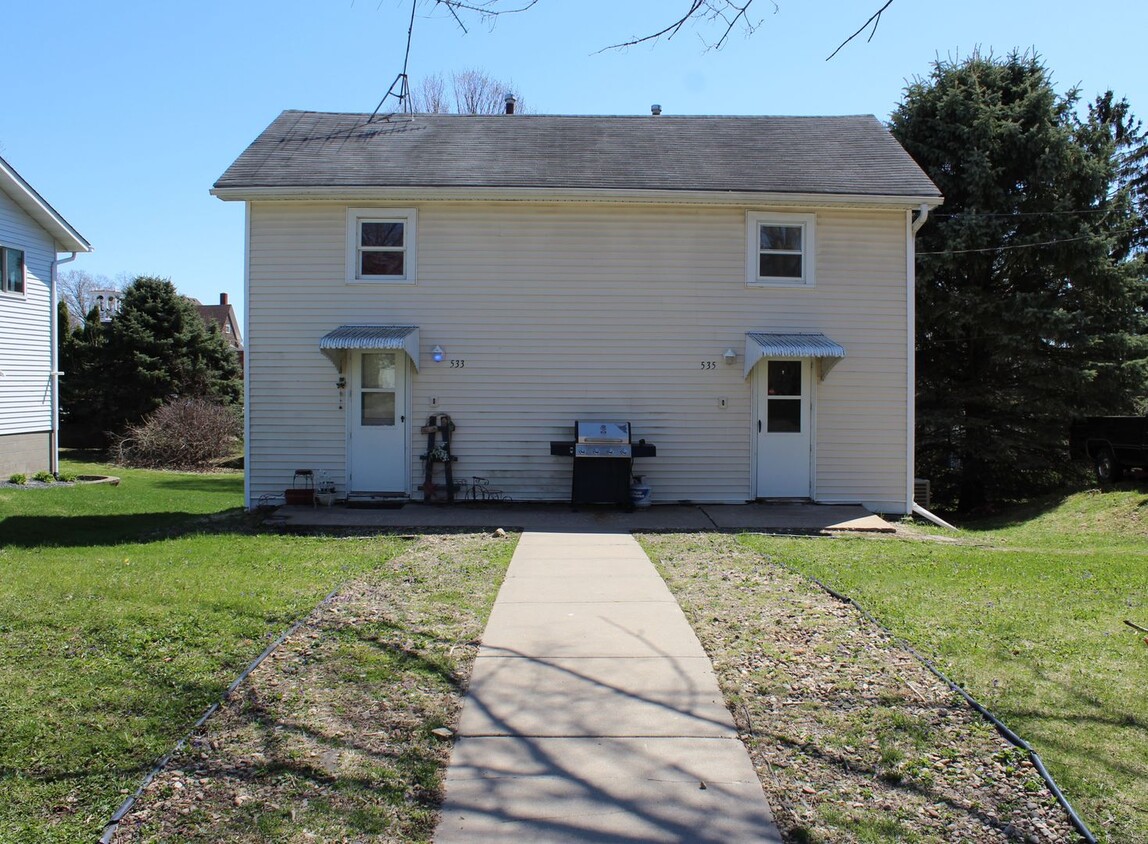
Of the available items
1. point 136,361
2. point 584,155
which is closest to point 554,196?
point 584,155

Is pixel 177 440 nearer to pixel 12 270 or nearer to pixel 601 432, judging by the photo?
pixel 12 270

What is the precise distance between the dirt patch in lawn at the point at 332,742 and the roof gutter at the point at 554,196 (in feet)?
23.5

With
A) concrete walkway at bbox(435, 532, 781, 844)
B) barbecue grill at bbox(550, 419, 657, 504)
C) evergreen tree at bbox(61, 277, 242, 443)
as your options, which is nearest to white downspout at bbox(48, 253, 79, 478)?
evergreen tree at bbox(61, 277, 242, 443)

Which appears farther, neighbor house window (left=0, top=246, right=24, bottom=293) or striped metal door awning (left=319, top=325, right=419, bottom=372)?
neighbor house window (left=0, top=246, right=24, bottom=293)

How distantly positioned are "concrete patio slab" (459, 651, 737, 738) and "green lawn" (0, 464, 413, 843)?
56.9 inches

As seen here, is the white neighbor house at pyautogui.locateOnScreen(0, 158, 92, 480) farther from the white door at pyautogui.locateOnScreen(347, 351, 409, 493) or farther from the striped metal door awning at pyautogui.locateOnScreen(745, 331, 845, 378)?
the striped metal door awning at pyautogui.locateOnScreen(745, 331, 845, 378)

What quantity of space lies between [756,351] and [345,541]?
19.6ft

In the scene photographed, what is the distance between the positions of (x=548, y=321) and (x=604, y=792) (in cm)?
920

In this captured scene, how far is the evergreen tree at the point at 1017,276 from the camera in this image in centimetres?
1775

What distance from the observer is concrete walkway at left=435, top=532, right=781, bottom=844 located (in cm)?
332

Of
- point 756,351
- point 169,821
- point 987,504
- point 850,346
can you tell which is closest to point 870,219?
point 850,346

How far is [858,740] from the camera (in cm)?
404

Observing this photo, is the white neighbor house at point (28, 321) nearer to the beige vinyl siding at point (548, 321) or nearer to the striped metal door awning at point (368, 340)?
the beige vinyl siding at point (548, 321)

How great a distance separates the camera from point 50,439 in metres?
19.4
